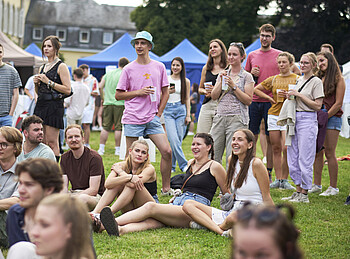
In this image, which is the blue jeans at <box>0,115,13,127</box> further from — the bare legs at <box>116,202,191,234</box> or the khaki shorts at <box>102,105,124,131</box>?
the khaki shorts at <box>102,105,124,131</box>

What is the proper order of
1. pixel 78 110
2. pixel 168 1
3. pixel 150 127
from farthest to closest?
pixel 168 1, pixel 78 110, pixel 150 127

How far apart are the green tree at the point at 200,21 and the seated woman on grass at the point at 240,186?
115 feet

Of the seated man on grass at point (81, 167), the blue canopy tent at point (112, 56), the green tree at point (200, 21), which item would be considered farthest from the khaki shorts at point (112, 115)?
the green tree at point (200, 21)

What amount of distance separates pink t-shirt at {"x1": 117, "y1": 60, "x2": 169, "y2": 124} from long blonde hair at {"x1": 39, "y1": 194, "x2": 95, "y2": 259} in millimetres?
4314

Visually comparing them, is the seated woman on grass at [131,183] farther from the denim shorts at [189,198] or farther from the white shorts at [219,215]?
the white shorts at [219,215]

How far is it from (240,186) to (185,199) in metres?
0.71

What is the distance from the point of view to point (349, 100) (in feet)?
61.1

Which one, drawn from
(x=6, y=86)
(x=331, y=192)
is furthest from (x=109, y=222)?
(x=331, y=192)

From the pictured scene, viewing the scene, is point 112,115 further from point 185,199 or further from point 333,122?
point 185,199

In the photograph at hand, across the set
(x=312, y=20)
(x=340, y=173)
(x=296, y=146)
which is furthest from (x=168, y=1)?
(x=296, y=146)

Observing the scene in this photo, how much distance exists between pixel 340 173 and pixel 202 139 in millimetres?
4929

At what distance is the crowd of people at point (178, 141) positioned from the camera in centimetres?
481

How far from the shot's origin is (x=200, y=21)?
134 feet

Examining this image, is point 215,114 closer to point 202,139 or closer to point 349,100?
point 202,139
